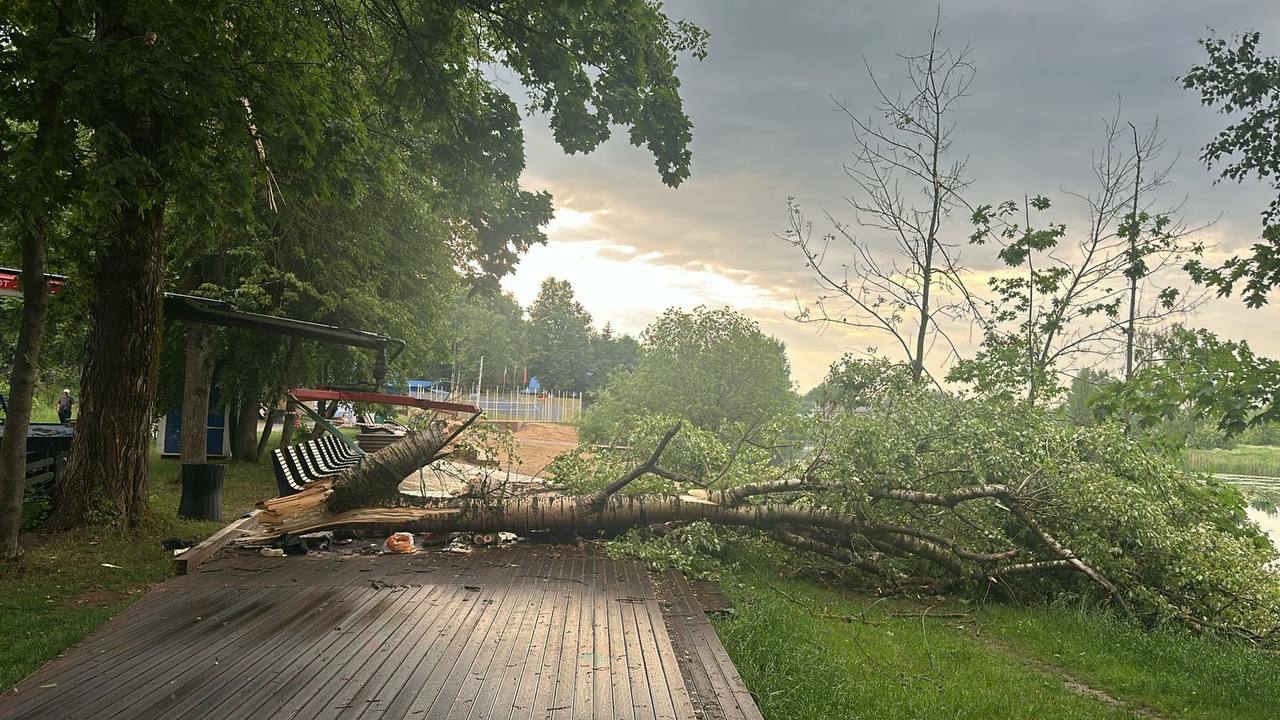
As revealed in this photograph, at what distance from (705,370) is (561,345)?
158 ft

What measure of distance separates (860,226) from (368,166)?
8.40 metres

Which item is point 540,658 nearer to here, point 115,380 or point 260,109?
point 260,109

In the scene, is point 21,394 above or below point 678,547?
above

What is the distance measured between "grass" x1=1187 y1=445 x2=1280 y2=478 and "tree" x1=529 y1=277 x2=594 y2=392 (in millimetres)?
51723

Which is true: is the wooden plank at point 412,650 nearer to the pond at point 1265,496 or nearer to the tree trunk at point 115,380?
the tree trunk at point 115,380

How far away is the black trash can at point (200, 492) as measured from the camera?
972 cm

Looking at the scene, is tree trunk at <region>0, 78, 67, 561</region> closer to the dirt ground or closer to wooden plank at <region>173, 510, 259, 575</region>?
wooden plank at <region>173, 510, 259, 575</region>

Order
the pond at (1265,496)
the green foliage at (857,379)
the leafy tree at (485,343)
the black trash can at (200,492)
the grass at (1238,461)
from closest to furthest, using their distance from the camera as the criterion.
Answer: the black trash can at (200,492) → the green foliage at (857,379) → the pond at (1265,496) → the grass at (1238,461) → the leafy tree at (485,343)

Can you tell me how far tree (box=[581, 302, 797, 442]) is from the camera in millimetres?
30969

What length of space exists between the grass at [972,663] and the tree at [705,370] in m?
23.1

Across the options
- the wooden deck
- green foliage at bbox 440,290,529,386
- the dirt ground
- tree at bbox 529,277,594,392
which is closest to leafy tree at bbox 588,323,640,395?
tree at bbox 529,277,594,392

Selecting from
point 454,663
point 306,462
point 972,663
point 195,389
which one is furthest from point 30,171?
point 195,389

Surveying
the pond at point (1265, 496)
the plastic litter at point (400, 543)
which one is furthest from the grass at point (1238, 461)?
the plastic litter at point (400, 543)

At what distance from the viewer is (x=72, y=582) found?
6758 millimetres
